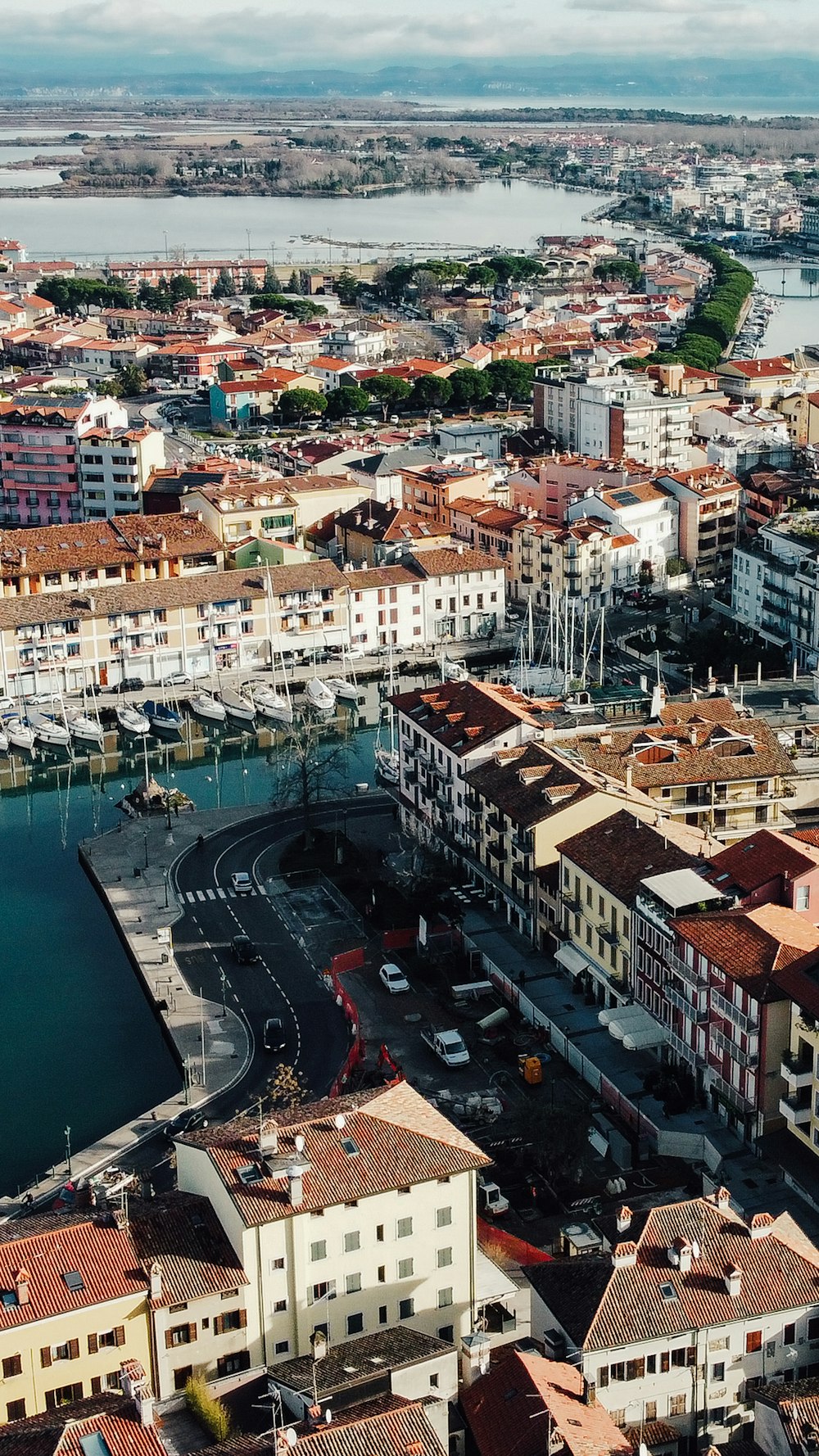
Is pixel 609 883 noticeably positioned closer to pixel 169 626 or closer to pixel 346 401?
pixel 169 626

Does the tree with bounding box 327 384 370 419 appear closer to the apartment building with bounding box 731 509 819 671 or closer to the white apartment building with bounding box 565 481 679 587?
the white apartment building with bounding box 565 481 679 587

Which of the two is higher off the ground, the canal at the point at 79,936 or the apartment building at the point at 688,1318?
the apartment building at the point at 688,1318

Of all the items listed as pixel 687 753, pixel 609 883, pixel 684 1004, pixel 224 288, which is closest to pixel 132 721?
pixel 687 753

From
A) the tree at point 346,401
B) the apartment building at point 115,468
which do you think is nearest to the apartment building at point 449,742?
the apartment building at point 115,468

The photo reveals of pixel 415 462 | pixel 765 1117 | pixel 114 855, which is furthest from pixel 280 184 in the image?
pixel 765 1117

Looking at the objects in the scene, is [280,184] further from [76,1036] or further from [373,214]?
[76,1036]

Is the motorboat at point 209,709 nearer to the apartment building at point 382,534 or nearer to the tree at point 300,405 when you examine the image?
the apartment building at point 382,534
